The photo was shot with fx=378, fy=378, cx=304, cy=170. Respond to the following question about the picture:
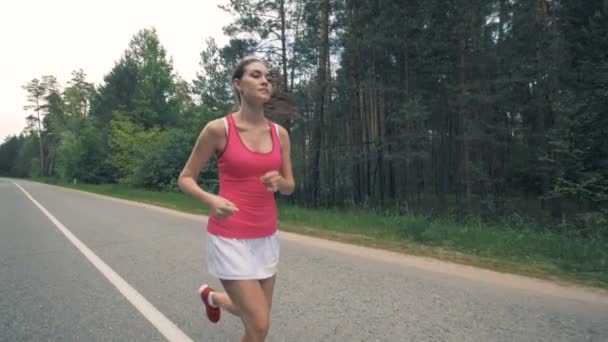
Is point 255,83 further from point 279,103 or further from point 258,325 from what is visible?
point 258,325

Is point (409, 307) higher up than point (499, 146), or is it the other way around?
point (499, 146)

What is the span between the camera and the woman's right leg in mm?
1930

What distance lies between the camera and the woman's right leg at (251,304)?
1930 mm

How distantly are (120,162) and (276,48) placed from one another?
23304 millimetres

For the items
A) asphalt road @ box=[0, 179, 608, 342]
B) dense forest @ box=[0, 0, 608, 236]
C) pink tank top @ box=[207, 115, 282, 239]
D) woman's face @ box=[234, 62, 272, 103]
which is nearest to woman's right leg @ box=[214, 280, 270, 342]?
pink tank top @ box=[207, 115, 282, 239]

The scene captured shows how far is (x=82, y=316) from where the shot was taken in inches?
143

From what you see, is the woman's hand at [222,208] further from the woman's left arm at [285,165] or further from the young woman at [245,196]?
the woman's left arm at [285,165]

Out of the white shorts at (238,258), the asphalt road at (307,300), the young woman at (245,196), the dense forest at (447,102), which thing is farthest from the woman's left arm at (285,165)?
the dense forest at (447,102)

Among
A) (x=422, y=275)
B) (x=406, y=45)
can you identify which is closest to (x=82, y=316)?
(x=422, y=275)

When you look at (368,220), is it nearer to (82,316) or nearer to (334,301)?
(334,301)

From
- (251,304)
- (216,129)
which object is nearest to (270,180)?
(216,129)

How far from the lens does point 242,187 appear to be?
1.96 metres

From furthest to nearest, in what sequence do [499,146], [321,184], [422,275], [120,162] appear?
[120,162] → [321,184] → [499,146] → [422,275]

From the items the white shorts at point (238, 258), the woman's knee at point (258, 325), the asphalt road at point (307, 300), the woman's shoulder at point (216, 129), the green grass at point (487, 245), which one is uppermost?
the woman's shoulder at point (216, 129)
